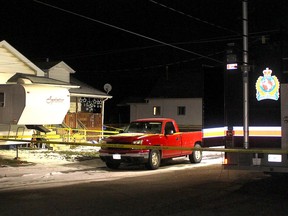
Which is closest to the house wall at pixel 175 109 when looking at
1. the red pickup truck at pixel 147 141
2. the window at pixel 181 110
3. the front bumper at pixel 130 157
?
the window at pixel 181 110

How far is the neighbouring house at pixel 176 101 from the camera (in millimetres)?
44875

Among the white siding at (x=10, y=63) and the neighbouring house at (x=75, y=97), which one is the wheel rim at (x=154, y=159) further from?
the neighbouring house at (x=75, y=97)

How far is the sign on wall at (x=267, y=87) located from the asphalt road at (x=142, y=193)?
85.8 inches

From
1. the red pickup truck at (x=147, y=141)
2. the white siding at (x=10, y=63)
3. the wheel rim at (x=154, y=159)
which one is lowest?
the wheel rim at (x=154, y=159)

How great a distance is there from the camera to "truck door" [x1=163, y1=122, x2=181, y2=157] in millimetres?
16062

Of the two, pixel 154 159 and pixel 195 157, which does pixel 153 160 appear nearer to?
pixel 154 159

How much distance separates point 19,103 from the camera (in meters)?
18.1

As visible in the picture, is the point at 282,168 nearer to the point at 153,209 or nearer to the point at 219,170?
the point at 153,209

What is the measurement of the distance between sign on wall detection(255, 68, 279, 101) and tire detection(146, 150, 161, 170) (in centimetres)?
592

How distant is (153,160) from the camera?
15.3 m

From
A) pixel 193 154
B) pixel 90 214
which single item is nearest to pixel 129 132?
pixel 193 154

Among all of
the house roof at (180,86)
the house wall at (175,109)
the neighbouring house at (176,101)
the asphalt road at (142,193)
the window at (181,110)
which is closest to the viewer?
the asphalt road at (142,193)

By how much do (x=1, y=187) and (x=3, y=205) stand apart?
282 centimetres

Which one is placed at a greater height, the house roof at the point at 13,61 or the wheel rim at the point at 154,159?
the house roof at the point at 13,61
